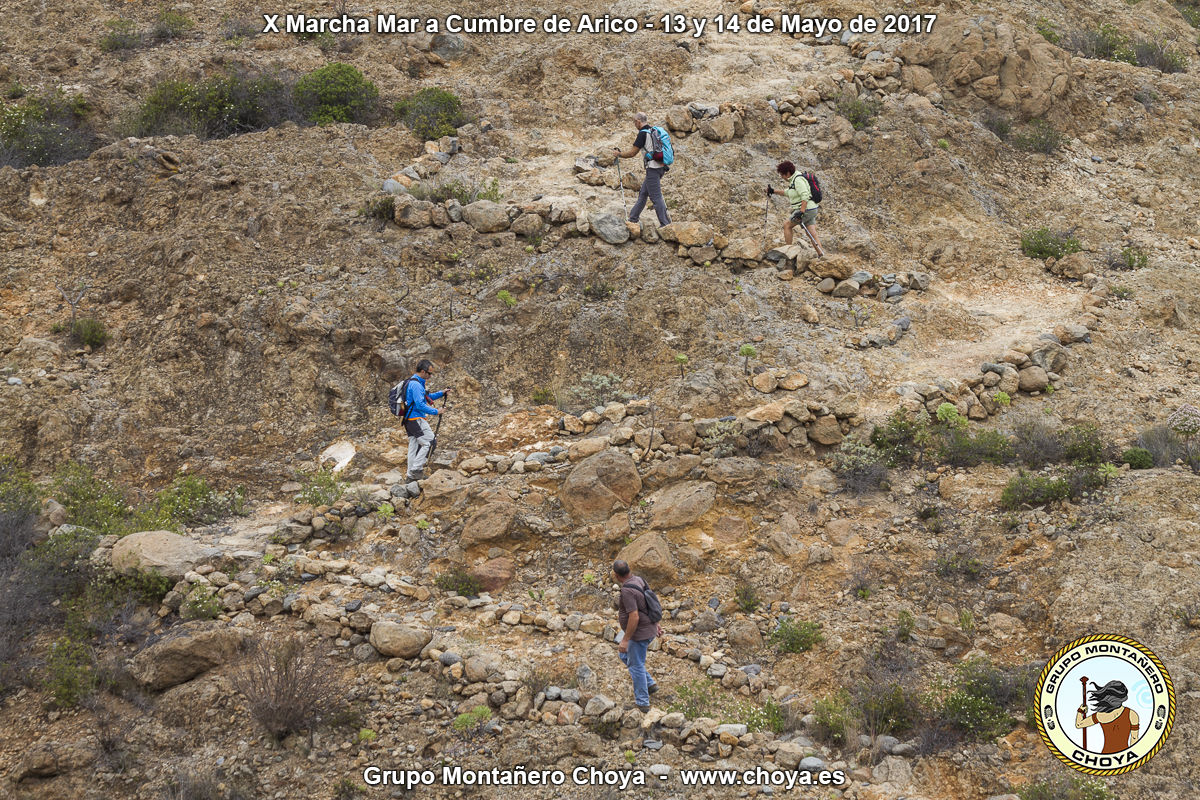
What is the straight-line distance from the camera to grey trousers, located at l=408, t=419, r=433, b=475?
32.8 ft

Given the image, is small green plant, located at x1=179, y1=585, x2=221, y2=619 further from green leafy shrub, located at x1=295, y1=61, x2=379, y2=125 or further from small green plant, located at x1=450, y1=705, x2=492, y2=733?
green leafy shrub, located at x1=295, y1=61, x2=379, y2=125

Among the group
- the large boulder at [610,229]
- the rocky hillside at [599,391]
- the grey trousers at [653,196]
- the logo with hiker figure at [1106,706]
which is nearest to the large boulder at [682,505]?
the rocky hillside at [599,391]

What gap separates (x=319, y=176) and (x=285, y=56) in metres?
4.31

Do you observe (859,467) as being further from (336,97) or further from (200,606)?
(336,97)

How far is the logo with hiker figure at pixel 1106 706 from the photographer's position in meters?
6.40

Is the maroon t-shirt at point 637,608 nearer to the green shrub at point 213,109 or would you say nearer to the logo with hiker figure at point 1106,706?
the logo with hiker figure at point 1106,706

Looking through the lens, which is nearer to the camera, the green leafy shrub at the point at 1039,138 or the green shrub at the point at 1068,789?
Result: the green shrub at the point at 1068,789

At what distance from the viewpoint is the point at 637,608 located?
7227 millimetres

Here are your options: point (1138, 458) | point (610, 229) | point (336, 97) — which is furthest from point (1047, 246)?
point (336, 97)

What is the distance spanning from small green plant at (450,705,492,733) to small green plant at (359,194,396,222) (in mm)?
7660

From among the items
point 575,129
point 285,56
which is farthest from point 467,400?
point 285,56

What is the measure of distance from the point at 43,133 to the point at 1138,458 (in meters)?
15.9

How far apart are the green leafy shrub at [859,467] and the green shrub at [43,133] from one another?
12.5m

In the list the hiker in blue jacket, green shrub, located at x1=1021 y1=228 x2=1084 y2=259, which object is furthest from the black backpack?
green shrub, located at x1=1021 y1=228 x2=1084 y2=259
